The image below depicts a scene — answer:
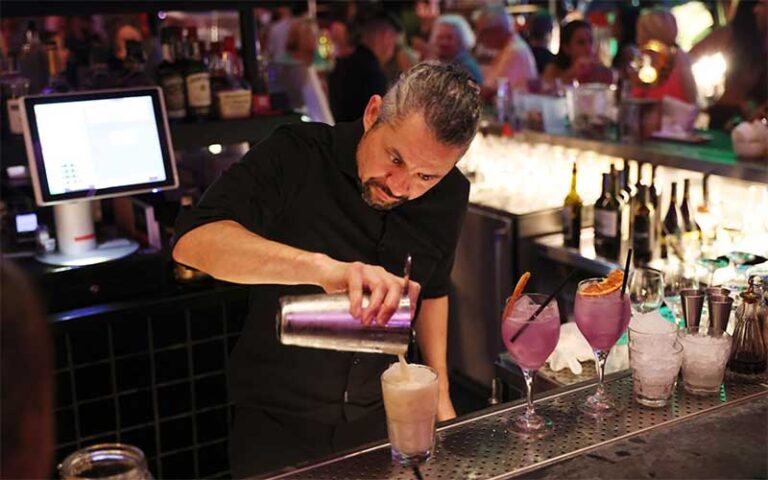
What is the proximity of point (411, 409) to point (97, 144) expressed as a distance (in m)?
2.25

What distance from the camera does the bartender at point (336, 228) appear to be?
1.93m

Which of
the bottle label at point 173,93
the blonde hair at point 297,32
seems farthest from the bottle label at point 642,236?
the blonde hair at point 297,32

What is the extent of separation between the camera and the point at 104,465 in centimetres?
143

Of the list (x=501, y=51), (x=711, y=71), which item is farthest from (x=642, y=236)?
(x=501, y=51)

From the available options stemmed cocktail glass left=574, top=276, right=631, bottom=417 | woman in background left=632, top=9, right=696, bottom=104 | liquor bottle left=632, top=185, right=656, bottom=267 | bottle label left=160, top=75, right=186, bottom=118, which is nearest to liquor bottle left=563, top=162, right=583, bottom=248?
liquor bottle left=632, top=185, right=656, bottom=267

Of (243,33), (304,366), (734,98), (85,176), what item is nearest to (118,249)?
(85,176)

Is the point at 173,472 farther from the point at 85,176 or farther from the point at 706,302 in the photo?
the point at 706,302

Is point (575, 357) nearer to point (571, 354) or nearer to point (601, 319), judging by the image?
point (571, 354)

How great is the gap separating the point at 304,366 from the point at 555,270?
2337 millimetres

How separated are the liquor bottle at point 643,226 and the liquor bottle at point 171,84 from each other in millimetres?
2015

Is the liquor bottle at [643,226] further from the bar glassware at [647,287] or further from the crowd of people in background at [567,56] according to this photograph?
the bar glassware at [647,287]

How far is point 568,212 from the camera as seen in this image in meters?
4.33

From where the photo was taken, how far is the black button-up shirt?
219 cm

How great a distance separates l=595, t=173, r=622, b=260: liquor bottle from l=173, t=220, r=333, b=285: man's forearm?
241 cm
